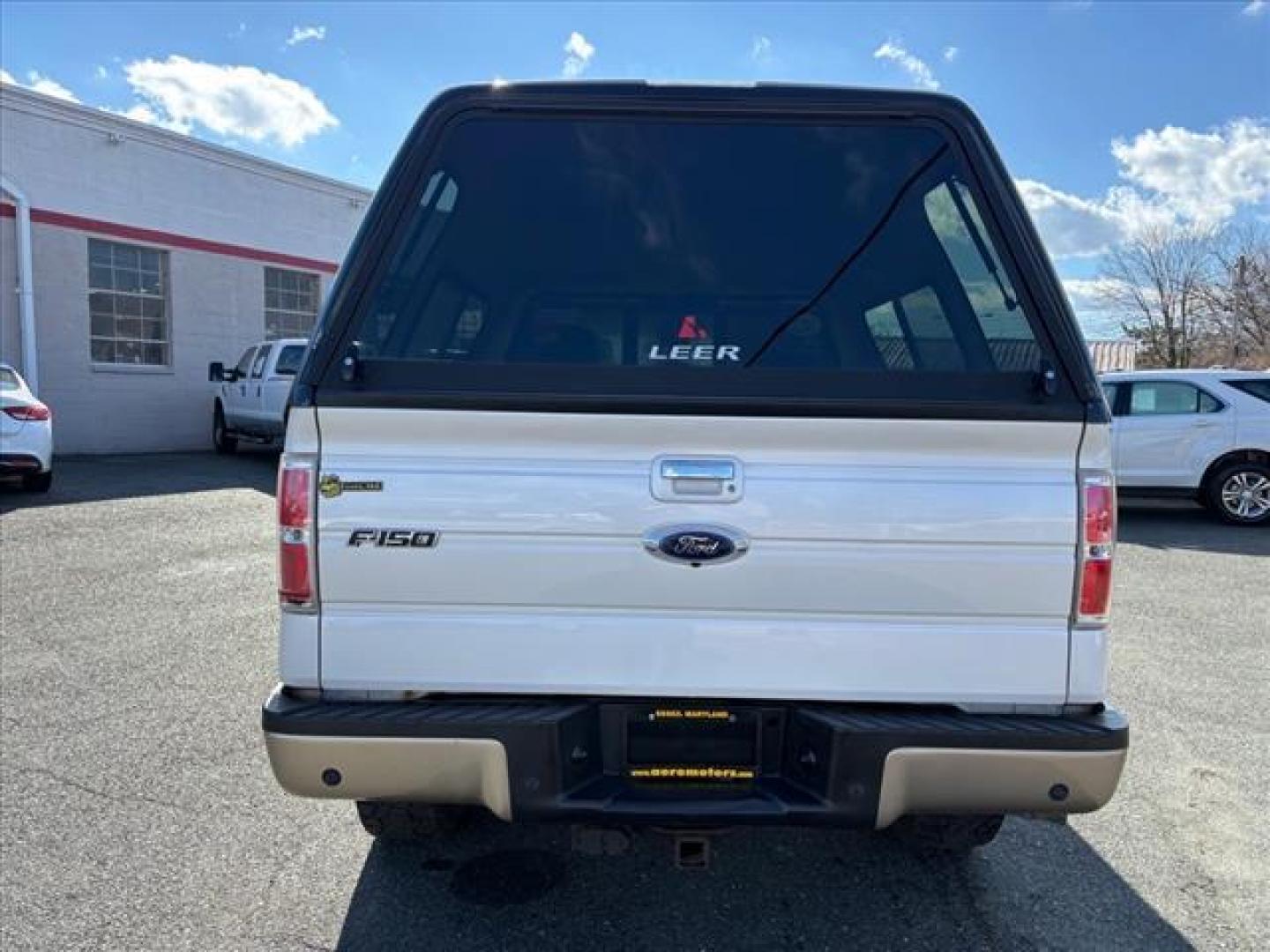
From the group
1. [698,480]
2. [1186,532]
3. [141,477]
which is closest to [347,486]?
[698,480]

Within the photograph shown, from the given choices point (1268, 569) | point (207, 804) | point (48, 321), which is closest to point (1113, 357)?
point (1268, 569)

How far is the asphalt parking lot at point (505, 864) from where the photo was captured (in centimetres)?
271

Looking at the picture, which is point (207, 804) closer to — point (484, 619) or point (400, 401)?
point (484, 619)

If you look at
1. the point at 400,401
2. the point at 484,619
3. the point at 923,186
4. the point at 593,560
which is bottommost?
the point at 484,619

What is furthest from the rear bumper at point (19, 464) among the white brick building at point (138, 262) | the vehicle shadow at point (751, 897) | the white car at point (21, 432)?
the vehicle shadow at point (751, 897)

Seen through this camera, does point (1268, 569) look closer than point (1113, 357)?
Yes

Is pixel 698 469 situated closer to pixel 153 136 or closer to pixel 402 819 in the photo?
pixel 402 819

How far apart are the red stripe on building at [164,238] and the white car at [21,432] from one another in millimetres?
5230

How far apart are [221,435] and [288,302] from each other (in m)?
3.56

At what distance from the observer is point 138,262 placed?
15.8 meters

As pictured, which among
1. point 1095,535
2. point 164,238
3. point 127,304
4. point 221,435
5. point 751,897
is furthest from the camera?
point 221,435

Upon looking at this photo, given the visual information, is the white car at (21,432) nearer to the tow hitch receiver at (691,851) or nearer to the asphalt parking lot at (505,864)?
the asphalt parking lot at (505,864)

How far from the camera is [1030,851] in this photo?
10.6ft

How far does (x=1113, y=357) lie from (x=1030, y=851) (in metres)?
24.9
